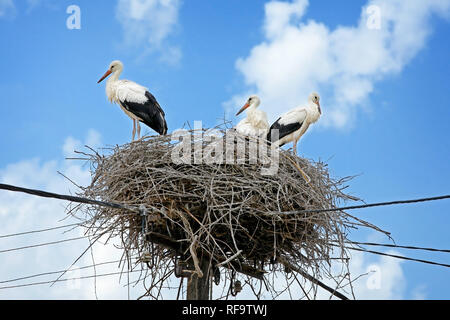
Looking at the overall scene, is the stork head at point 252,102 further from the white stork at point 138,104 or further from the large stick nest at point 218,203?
the large stick nest at point 218,203

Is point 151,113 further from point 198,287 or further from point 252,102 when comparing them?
point 198,287

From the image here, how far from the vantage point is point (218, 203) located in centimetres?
444

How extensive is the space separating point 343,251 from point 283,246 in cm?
56

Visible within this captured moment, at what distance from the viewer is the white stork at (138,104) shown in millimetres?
7141

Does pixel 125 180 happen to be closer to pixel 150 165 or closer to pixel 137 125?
pixel 150 165

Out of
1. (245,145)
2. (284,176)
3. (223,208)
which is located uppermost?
(245,145)

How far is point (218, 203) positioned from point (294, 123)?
11.8 feet

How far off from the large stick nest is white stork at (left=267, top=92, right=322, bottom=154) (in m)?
2.50

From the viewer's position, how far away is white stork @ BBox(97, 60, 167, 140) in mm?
7141

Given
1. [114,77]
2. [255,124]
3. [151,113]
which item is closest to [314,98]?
[255,124]

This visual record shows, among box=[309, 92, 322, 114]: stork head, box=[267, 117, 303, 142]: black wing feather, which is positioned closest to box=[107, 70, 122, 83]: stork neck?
box=[267, 117, 303, 142]: black wing feather

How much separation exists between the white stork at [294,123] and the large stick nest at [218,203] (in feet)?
8.21
